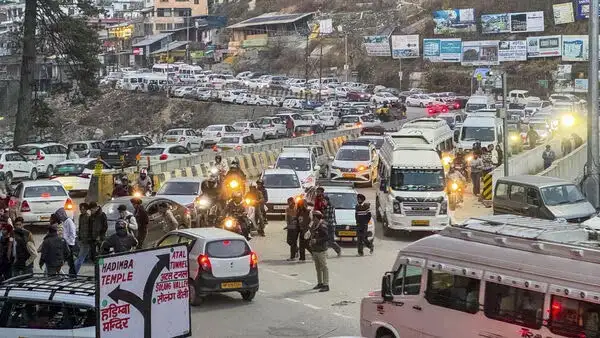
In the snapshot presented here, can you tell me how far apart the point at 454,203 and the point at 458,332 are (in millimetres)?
19172

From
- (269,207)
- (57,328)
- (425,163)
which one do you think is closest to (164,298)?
(57,328)

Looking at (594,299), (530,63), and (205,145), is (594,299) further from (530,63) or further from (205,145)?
(530,63)

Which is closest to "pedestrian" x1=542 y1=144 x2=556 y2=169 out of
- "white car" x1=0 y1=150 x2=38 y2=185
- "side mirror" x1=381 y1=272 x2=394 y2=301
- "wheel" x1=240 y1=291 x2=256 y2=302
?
"white car" x1=0 y1=150 x2=38 y2=185

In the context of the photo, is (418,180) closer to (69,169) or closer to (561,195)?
(561,195)

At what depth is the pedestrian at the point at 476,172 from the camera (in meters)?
33.6

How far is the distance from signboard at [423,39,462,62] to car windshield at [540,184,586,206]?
76992mm

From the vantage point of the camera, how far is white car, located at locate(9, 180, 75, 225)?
25656mm

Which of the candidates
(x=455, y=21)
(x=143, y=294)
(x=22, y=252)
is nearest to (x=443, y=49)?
(x=455, y=21)

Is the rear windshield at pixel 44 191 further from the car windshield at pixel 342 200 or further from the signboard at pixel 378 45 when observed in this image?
the signboard at pixel 378 45

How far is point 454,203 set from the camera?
30.6 metres

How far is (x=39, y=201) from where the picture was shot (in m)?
25.9

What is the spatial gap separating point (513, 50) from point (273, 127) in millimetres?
42294

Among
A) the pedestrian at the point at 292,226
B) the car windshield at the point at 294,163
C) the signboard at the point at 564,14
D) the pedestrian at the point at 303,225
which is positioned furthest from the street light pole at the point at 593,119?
the signboard at the point at 564,14

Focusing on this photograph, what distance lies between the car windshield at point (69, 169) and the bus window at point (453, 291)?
26272 millimetres
